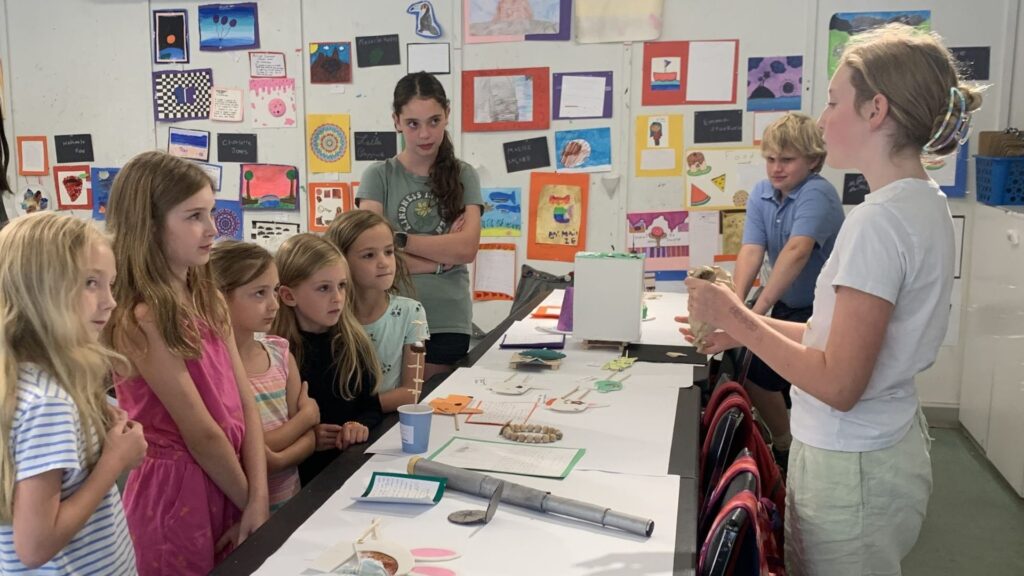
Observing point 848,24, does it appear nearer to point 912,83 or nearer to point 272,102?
point 272,102

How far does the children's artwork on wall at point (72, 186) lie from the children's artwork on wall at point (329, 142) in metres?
1.37

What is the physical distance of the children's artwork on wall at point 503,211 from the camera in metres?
4.92

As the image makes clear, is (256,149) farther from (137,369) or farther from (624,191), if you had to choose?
(137,369)

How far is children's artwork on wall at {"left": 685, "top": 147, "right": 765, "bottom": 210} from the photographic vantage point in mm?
4656

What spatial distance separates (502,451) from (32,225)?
0.99m

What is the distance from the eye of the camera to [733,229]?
472 cm

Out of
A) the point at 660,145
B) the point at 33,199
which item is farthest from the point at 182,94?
the point at 660,145

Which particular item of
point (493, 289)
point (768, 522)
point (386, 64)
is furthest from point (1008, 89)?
point (768, 522)

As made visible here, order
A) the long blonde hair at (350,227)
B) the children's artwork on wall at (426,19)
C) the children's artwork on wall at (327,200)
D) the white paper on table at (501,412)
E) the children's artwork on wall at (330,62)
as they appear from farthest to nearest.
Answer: the children's artwork on wall at (327,200)
the children's artwork on wall at (330,62)
the children's artwork on wall at (426,19)
the long blonde hair at (350,227)
the white paper on table at (501,412)

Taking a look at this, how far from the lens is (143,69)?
518 centimetres

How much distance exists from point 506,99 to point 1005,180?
7.86ft

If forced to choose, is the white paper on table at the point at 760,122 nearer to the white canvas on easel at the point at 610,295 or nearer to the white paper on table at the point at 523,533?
the white canvas on easel at the point at 610,295

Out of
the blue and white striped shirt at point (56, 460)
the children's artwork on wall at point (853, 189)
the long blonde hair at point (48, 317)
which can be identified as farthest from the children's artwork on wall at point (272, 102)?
the blue and white striped shirt at point (56, 460)

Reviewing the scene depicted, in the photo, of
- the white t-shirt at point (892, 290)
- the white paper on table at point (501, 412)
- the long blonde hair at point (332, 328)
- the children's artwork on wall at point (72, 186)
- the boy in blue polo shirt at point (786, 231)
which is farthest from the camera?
the children's artwork on wall at point (72, 186)
